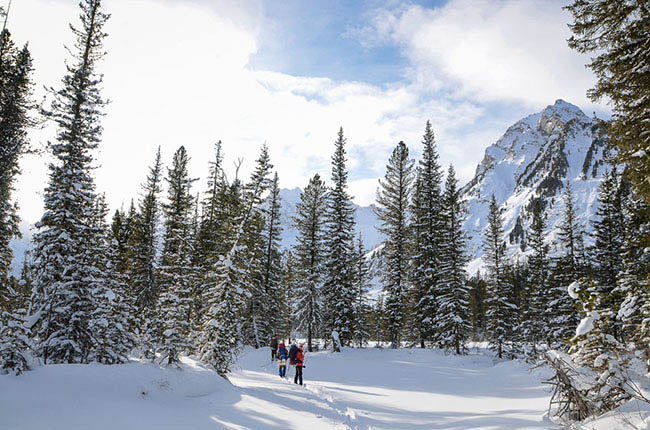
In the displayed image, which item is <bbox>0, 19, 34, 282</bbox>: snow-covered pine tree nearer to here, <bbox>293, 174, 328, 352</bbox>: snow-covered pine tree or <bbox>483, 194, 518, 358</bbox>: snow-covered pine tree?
<bbox>293, 174, 328, 352</bbox>: snow-covered pine tree

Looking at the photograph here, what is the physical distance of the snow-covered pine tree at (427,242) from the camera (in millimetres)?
28672

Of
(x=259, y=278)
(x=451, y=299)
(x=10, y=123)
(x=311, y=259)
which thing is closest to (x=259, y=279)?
(x=259, y=278)

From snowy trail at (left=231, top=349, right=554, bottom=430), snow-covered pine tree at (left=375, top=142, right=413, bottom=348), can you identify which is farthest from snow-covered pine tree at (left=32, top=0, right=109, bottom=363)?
snow-covered pine tree at (left=375, top=142, right=413, bottom=348)

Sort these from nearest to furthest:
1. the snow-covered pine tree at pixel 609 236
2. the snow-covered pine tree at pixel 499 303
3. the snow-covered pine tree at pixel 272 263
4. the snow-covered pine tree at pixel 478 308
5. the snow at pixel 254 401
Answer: the snow at pixel 254 401, the snow-covered pine tree at pixel 609 236, the snow-covered pine tree at pixel 499 303, the snow-covered pine tree at pixel 272 263, the snow-covered pine tree at pixel 478 308

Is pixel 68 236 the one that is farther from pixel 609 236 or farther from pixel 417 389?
pixel 609 236

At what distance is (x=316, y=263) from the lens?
28.8 m

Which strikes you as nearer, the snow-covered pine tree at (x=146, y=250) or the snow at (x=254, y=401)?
the snow at (x=254, y=401)

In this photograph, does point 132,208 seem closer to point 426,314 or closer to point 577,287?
point 426,314

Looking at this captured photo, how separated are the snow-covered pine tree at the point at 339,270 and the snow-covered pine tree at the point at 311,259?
619 millimetres

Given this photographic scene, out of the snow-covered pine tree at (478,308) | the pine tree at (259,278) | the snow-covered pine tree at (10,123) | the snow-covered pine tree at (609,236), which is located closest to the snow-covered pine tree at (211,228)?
the pine tree at (259,278)

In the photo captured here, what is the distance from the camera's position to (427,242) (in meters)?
29.1

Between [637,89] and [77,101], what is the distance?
69.1 feet

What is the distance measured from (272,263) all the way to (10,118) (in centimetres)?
2177

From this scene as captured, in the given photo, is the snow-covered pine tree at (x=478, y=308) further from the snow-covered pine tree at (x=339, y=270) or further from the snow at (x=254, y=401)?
the snow at (x=254, y=401)
